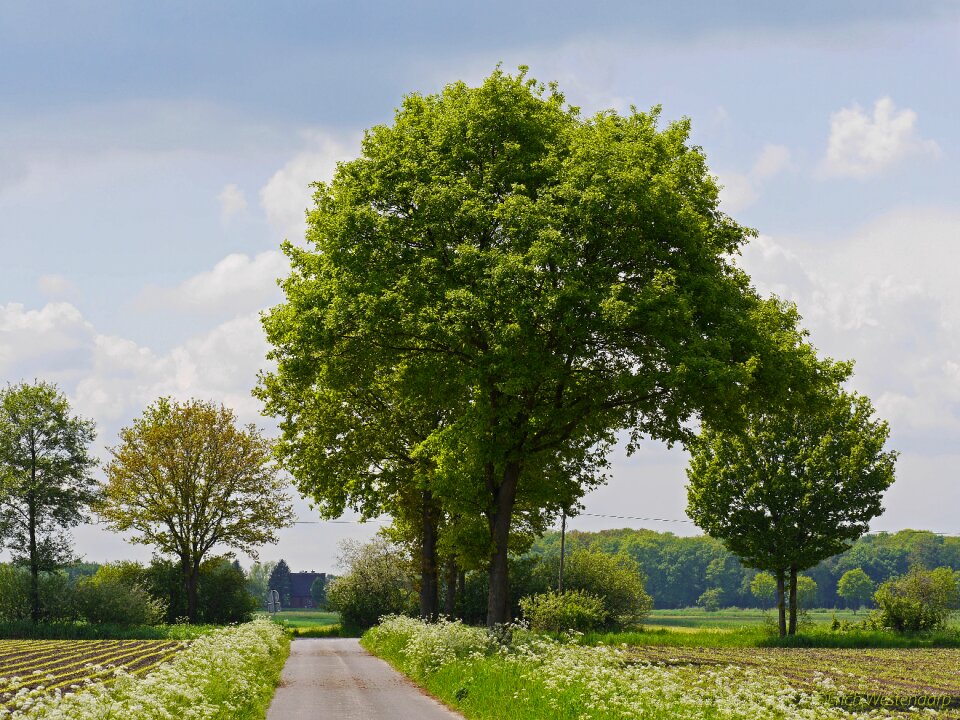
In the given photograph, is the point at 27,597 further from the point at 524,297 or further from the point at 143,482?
the point at 524,297

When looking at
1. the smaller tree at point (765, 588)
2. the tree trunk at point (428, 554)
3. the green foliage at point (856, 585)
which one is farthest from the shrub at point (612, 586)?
the green foliage at point (856, 585)

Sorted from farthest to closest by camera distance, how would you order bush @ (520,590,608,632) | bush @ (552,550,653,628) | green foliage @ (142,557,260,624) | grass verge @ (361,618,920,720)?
green foliage @ (142,557,260,624)
bush @ (552,550,653,628)
bush @ (520,590,608,632)
grass verge @ (361,618,920,720)

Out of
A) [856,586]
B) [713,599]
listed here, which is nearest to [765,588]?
[713,599]

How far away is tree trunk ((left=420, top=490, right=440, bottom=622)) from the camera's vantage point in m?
53.7

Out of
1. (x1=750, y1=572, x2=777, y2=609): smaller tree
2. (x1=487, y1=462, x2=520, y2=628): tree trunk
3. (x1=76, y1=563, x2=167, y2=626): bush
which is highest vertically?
(x1=487, y1=462, x2=520, y2=628): tree trunk

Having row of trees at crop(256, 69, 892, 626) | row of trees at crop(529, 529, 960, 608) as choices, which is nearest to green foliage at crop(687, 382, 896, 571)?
row of trees at crop(256, 69, 892, 626)

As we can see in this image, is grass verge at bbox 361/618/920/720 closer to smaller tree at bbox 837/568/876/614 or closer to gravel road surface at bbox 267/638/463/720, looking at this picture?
gravel road surface at bbox 267/638/463/720

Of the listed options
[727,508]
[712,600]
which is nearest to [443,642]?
[727,508]

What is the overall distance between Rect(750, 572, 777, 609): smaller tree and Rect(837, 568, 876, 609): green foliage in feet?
37.9

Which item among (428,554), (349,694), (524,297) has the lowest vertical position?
(349,694)

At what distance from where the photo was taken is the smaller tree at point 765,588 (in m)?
181

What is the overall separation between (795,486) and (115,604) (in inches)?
1698

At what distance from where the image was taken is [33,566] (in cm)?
6800

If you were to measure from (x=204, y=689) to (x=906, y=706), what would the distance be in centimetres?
1535
